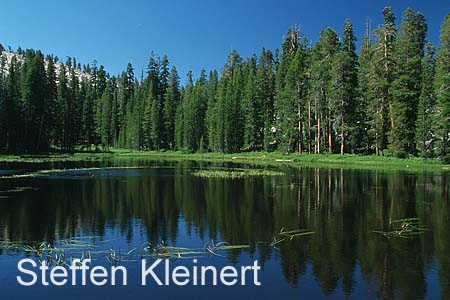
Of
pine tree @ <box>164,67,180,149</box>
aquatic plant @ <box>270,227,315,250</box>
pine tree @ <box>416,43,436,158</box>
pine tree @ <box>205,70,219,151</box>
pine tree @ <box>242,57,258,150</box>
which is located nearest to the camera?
aquatic plant @ <box>270,227,315,250</box>

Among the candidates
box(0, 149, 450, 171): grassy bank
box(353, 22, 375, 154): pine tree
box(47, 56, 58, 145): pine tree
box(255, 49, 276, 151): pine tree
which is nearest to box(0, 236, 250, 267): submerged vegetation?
box(0, 149, 450, 171): grassy bank

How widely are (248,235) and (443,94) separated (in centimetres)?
4791

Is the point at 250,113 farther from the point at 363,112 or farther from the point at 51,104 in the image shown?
the point at 51,104

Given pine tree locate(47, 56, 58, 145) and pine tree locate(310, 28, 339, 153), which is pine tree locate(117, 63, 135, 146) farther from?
pine tree locate(310, 28, 339, 153)

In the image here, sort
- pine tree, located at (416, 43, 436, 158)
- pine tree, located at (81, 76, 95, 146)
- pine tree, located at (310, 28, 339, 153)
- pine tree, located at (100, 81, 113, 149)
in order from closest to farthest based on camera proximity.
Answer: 1. pine tree, located at (416, 43, 436, 158)
2. pine tree, located at (310, 28, 339, 153)
3. pine tree, located at (81, 76, 95, 146)
4. pine tree, located at (100, 81, 113, 149)

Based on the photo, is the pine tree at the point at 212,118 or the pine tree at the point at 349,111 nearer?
the pine tree at the point at 349,111

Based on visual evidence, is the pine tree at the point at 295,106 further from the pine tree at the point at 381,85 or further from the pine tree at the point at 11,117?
the pine tree at the point at 11,117

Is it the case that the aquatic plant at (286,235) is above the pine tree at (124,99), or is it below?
below

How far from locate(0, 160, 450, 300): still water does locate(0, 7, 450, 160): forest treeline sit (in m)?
32.2

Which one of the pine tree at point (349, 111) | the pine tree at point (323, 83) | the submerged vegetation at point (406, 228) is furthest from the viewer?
the pine tree at point (323, 83)

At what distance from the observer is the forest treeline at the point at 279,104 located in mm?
63438

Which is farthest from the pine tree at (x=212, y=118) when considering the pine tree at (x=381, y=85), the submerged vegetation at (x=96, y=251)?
the submerged vegetation at (x=96, y=251)

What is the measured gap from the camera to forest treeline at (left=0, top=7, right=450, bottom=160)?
63.4 m

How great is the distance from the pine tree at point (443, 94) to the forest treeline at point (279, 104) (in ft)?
0.44
